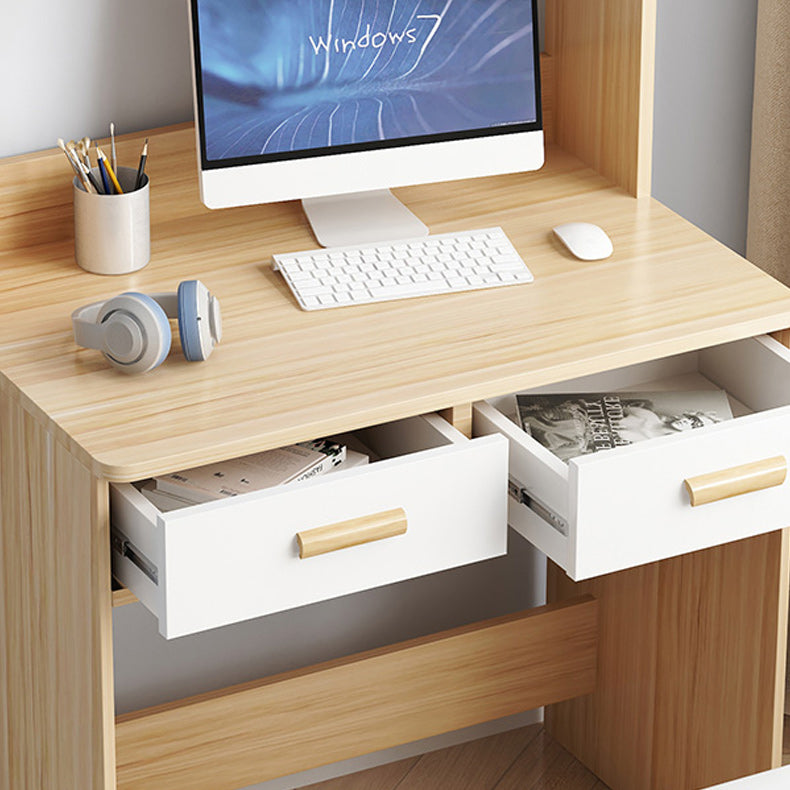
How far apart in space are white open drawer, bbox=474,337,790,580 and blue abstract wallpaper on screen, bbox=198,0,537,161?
431mm

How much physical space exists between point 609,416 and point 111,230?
2.05ft

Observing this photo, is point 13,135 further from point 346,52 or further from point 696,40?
point 696,40

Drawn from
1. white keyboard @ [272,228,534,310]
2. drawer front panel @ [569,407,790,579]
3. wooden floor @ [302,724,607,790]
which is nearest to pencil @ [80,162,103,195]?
white keyboard @ [272,228,534,310]

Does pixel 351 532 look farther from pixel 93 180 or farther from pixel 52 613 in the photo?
pixel 93 180

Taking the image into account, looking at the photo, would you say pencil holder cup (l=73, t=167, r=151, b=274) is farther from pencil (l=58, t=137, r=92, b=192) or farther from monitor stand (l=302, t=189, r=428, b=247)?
monitor stand (l=302, t=189, r=428, b=247)

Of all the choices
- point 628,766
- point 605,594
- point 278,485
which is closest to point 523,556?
point 605,594

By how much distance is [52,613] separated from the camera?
5.49ft

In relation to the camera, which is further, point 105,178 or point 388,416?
point 105,178

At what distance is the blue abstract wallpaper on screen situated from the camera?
72.0 inches

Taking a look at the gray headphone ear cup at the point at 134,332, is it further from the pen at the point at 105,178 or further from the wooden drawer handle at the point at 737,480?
the wooden drawer handle at the point at 737,480

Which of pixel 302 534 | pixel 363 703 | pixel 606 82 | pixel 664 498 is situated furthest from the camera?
pixel 363 703

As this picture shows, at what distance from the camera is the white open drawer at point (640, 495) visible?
5.16 ft

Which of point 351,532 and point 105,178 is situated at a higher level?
point 105,178

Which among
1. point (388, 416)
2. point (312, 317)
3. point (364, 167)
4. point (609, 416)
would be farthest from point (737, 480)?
point (364, 167)
